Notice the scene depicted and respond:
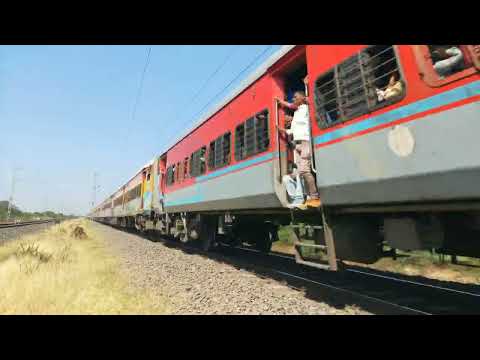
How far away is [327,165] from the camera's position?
168 inches

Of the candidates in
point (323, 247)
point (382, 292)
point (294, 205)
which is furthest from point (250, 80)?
point (382, 292)

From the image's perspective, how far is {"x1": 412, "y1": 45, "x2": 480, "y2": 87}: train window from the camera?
2.71 metres

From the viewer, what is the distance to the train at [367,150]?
9.38 feet

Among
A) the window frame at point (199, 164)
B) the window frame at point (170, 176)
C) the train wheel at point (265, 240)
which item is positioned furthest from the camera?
the window frame at point (170, 176)

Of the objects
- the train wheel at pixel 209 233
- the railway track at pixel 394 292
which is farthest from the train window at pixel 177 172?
the railway track at pixel 394 292

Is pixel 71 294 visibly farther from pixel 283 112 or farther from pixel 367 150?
pixel 367 150

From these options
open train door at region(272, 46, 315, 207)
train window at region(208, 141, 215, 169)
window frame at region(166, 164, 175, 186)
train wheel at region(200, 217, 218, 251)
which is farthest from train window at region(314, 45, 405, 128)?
window frame at region(166, 164, 175, 186)

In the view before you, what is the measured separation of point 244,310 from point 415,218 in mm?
2473

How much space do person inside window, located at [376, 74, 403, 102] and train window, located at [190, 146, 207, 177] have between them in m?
5.84

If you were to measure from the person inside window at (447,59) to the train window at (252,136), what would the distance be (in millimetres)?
3056

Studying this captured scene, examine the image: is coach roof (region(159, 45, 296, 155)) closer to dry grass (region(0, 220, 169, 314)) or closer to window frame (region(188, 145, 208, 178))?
window frame (region(188, 145, 208, 178))

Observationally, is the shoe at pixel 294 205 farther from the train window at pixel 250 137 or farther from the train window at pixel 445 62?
the train window at pixel 445 62
